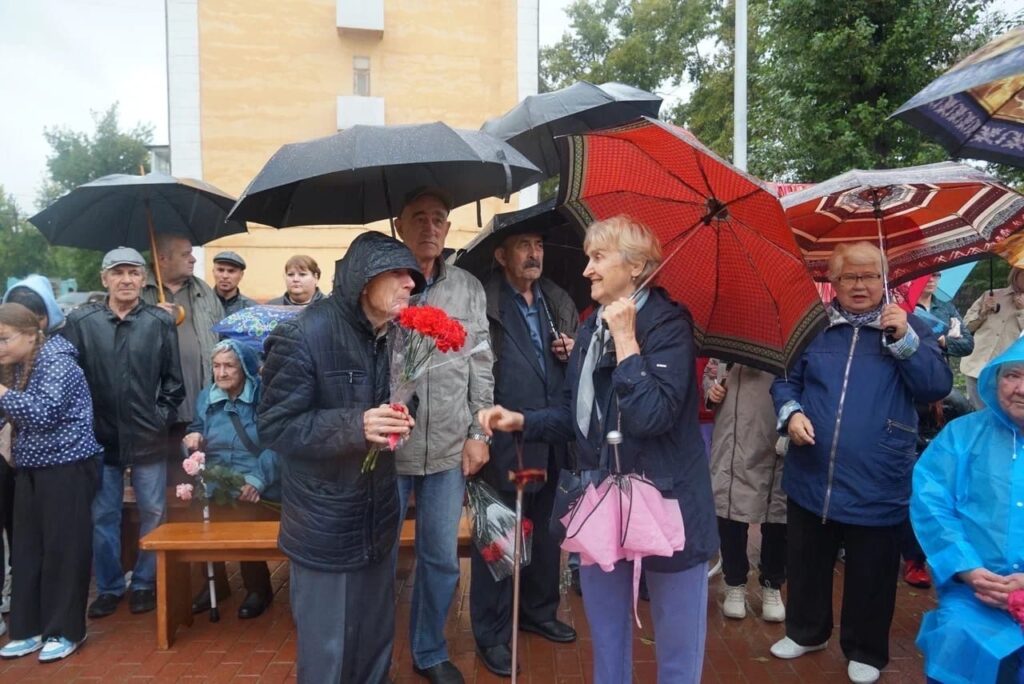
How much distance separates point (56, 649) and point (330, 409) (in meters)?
2.45

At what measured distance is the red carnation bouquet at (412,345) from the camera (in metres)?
2.41

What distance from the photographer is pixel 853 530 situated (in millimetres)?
3318

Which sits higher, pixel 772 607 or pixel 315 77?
pixel 315 77

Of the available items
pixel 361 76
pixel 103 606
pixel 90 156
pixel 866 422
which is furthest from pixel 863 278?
pixel 90 156

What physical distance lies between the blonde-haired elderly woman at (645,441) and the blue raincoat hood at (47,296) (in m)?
3.22

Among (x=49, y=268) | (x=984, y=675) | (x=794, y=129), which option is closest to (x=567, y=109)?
(x=984, y=675)

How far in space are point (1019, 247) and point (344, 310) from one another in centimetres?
287

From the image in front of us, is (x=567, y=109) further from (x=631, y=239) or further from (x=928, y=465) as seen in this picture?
(x=928, y=465)

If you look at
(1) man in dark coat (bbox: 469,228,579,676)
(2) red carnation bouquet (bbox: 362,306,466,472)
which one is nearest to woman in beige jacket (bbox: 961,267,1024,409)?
(1) man in dark coat (bbox: 469,228,579,676)

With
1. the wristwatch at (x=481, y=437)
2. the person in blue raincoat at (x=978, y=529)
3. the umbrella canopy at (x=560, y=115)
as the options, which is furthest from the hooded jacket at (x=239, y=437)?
the person in blue raincoat at (x=978, y=529)

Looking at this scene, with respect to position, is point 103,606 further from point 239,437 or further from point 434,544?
point 434,544

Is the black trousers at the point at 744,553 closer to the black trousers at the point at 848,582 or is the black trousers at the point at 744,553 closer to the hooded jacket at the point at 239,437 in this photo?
the black trousers at the point at 848,582

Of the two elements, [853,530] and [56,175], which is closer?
[853,530]

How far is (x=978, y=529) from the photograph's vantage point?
2684 millimetres
